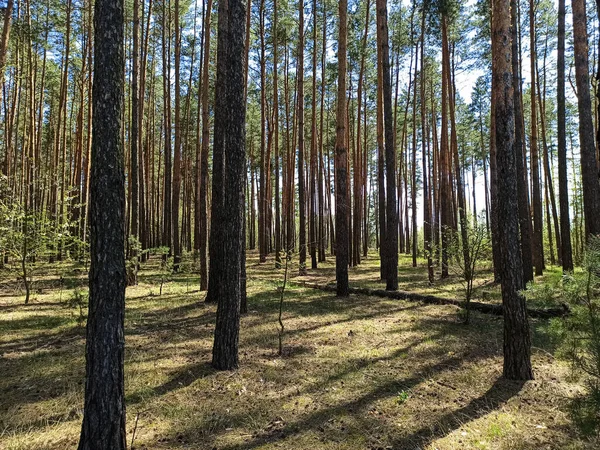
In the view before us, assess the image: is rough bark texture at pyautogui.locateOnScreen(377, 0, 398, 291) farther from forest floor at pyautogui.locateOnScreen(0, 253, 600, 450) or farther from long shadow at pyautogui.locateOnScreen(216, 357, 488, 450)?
long shadow at pyautogui.locateOnScreen(216, 357, 488, 450)

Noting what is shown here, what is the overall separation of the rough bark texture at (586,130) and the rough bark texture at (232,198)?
9.43 metres

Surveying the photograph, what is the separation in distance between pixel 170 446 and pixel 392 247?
8685 millimetres

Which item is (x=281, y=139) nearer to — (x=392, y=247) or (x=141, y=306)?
(x=392, y=247)

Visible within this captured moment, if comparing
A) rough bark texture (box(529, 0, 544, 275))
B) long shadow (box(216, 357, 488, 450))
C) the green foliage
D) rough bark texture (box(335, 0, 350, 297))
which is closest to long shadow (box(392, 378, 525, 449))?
long shadow (box(216, 357, 488, 450))

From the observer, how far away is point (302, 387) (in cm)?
457

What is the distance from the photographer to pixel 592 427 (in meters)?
2.92

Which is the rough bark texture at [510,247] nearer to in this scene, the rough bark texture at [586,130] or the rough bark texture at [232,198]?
the rough bark texture at [232,198]

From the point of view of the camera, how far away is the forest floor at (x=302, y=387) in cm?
346

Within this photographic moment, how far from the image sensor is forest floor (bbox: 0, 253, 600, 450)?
3465mm

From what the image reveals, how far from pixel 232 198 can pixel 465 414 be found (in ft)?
12.7

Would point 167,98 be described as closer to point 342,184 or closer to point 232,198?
point 342,184

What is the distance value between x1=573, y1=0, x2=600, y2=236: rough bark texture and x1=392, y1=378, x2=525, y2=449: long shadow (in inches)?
284

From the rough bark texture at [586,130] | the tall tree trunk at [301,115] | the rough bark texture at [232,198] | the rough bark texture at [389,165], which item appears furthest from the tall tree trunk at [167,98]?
the rough bark texture at [586,130]

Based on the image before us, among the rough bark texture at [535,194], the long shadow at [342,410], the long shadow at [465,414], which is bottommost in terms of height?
the long shadow at [465,414]
